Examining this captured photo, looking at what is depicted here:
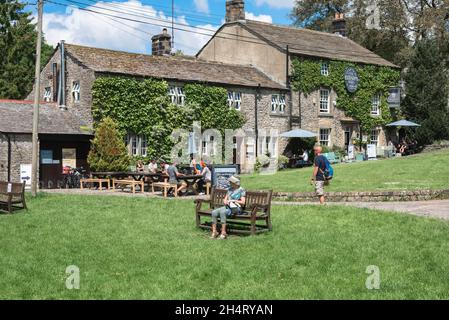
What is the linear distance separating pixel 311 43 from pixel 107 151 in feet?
68.5

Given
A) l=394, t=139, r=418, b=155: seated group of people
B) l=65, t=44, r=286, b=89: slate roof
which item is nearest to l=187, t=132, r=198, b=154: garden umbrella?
l=65, t=44, r=286, b=89: slate roof

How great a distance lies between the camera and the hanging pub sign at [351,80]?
139 feet

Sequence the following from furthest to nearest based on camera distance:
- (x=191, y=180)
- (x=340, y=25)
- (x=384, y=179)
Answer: (x=340, y=25) → (x=191, y=180) → (x=384, y=179)

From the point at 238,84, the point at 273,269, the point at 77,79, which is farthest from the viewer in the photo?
the point at 238,84

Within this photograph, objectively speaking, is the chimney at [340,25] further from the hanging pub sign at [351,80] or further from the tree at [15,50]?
the tree at [15,50]

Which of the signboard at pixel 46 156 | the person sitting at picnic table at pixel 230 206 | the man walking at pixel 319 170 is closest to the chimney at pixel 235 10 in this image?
the signboard at pixel 46 156

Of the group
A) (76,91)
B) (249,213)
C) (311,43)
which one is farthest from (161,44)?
(249,213)

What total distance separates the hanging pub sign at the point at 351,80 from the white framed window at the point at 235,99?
1004 centimetres

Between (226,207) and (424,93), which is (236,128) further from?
(226,207)

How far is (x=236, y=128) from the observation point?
36.1 meters

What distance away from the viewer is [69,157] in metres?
Answer: 29.6

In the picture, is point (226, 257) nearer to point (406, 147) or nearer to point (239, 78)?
point (239, 78)

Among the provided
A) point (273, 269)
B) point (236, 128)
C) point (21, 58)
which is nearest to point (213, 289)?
point (273, 269)

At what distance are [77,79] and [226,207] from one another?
70.7 ft
